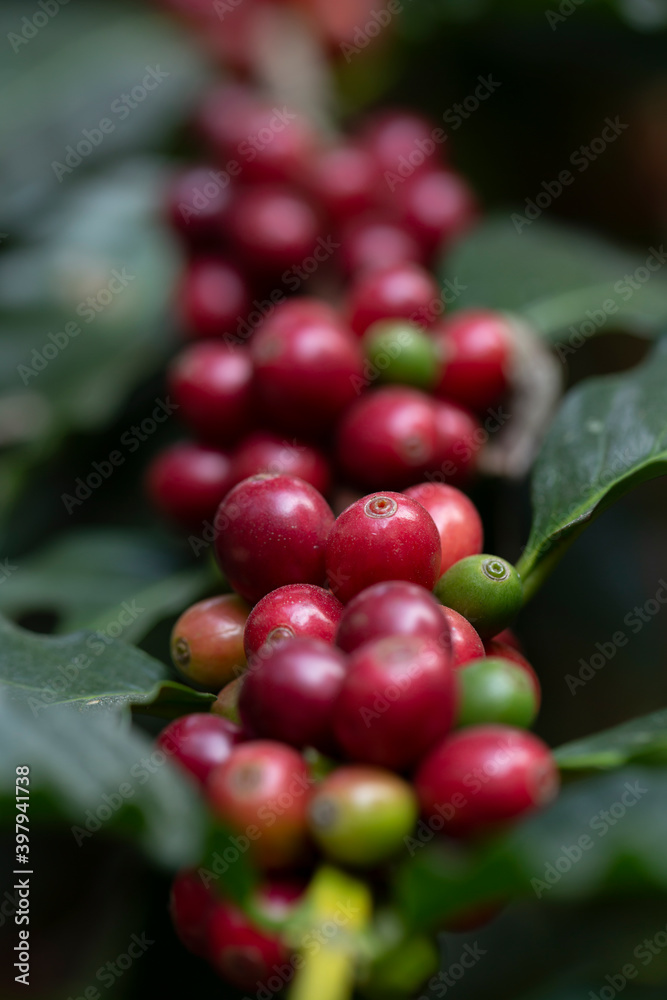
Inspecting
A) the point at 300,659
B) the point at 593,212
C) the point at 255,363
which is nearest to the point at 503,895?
the point at 300,659

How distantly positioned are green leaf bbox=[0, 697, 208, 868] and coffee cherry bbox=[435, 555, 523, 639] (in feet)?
1.09

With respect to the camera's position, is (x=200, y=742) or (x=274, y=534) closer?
(x=200, y=742)

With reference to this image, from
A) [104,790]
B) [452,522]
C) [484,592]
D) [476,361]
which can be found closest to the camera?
[104,790]

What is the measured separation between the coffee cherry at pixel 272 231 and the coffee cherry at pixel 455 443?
508 millimetres

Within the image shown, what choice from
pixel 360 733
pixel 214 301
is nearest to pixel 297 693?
pixel 360 733

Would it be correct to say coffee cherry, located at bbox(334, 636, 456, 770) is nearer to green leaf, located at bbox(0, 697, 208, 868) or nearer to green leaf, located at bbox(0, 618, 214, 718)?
green leaf, located at bbox(0, 697, 208, 868)

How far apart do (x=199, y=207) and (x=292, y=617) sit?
1.17m

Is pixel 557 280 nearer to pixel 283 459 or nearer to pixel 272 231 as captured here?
pixel 272 231

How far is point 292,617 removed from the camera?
839 mm

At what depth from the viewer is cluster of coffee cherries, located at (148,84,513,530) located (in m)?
1.22

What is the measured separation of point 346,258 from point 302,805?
123cm

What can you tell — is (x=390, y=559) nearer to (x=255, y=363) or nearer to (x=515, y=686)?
(x=515, y=686)

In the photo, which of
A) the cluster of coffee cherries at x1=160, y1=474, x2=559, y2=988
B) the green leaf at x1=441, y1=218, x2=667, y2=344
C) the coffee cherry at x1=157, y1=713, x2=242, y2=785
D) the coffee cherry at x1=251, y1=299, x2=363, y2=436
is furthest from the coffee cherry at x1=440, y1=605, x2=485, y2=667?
the green leaf at x1=441, y1=218, x2=667, y2=344

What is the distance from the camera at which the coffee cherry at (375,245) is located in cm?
168
